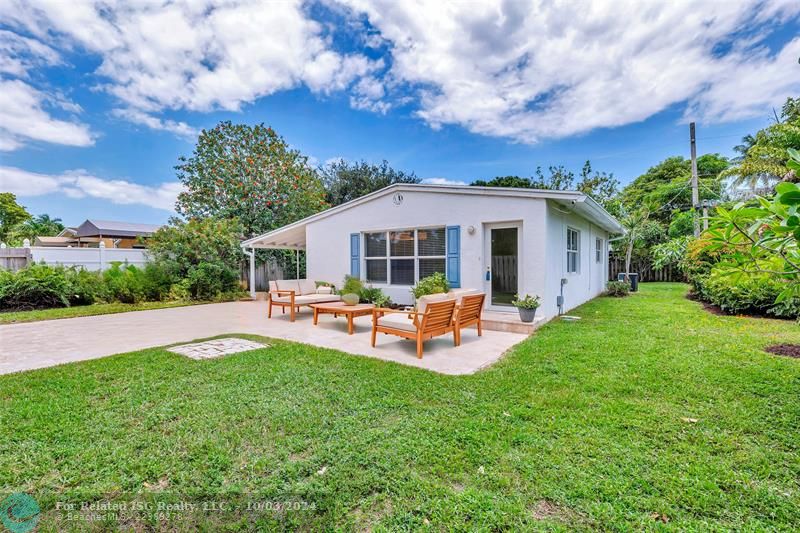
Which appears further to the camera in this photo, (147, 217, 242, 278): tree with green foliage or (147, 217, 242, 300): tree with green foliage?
(147, 217, 242, 278): tree with green foliage

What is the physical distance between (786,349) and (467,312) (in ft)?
15.3

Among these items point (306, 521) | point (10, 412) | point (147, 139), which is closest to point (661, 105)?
point (306, 521)

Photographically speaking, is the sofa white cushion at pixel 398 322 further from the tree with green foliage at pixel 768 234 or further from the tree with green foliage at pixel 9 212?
the tree with green foliage at pixel 9 212

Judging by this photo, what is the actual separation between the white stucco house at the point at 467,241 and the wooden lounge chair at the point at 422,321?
8.62 ft

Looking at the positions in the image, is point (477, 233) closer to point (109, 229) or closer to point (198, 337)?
point (198, 337)

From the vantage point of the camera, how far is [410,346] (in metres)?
6.06

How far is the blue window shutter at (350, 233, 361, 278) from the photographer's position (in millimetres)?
10711

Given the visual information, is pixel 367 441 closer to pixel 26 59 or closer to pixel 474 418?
pixel 474 418

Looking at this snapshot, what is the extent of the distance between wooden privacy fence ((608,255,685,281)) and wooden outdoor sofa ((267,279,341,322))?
57.0ft

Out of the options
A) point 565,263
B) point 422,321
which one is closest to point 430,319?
point 422,321

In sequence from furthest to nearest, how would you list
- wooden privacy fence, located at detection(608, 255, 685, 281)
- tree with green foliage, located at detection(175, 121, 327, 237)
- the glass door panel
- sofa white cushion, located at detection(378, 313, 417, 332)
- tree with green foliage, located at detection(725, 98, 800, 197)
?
1. wooden privacy fence, located at detection(608, 255, 685, 281)
2. tree with green foliage, located at detection(175, 121, 327, 237)
3. tree with green foliage, located at detection(725, 98, 800, 197)
4. the glass door panel
5. sofa white cushion, located at detection(378, 313, 417, 332)

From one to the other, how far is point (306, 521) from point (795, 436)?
3770 mm

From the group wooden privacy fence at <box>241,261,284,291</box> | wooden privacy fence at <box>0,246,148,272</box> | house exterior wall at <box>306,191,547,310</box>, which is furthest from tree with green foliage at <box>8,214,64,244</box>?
house exterior wall at <box>306,191,547,310</box>

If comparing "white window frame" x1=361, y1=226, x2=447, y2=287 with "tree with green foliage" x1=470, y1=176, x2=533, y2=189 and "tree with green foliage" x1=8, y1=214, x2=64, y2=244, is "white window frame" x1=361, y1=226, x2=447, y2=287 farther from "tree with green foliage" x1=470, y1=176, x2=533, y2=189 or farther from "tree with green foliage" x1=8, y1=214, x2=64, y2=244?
"tree with green foliage" x1=8, y1=214, x2=64, y2=244
